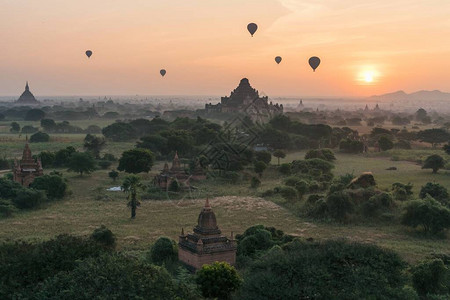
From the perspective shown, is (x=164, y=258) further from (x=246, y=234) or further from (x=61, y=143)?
(x=61, y=143)

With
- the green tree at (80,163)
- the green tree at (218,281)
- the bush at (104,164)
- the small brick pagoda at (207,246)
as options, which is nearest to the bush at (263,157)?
the bush at (104,164)

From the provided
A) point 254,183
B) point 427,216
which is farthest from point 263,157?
point 427,216

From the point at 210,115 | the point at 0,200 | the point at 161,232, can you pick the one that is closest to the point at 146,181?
the point at 0,200

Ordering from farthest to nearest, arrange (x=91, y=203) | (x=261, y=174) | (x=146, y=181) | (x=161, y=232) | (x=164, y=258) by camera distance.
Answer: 1. (x=261, y=174)
2. (x=146, y=181)
3. (x=91, y=203)
4. (x=161, y=232)
5. (x=164, y=258)

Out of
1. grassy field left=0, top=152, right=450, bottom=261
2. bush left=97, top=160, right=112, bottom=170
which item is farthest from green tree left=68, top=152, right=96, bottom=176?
bush left=97, top=160, right=112, bottom=170

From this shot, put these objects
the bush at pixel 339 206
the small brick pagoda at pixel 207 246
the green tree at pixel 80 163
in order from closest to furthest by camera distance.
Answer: the small brick pagoda at pixel 207 246, the bush at pixel 339 206, the green tree at pixel 80 163

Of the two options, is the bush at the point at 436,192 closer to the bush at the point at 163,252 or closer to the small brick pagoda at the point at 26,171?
the bush at the point at 163,252

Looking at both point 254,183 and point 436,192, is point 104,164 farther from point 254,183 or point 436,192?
point 436,192
